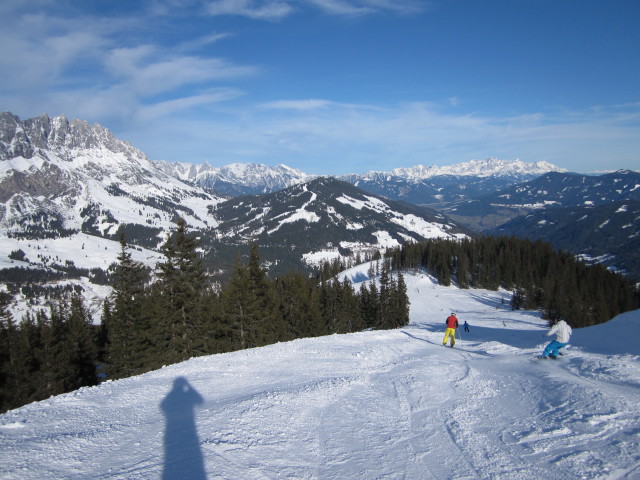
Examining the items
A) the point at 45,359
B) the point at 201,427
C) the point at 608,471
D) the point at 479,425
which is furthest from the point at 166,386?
the point at 45,359

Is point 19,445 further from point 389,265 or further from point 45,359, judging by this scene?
point 389,265

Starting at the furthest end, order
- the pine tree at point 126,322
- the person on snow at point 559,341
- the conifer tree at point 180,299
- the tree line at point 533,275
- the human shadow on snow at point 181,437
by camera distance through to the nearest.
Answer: the tree line at point 533,275 < the pine tree at point 126,322 < the conifer tree at point 180,299 < the person on snow at point 559,341 < the human shadow on snow at point 181,437

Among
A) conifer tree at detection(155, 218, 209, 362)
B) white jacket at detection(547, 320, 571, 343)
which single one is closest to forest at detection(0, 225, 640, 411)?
conifer tree at detection(155, 218, 209, 362)

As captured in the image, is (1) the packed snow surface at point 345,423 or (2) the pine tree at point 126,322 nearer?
(1) the packed snow surface at point 345,423

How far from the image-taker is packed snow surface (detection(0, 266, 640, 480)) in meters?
6.81

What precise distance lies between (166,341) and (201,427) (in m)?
21.8

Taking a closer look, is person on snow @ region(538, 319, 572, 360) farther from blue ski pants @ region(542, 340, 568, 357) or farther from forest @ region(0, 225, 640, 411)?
forest @ region(0, 225, 640, 411)

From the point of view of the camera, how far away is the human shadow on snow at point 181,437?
675 cm

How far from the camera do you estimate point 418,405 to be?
10086 mm

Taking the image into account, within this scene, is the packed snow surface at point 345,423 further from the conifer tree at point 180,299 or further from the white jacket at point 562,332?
the conifer tree at point 180,299

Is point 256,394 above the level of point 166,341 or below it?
above

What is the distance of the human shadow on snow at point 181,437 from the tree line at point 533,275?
71.1 m

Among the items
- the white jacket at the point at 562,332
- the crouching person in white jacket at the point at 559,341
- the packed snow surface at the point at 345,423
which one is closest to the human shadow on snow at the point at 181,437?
the packed snow surface at the point at 345,423

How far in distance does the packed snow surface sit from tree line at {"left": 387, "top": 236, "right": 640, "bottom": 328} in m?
65.0
